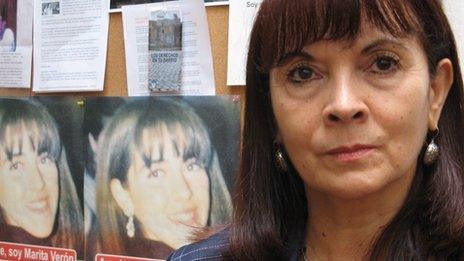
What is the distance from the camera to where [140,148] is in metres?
0.99

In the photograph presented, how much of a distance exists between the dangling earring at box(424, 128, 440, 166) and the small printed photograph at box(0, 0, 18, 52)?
0.81 metres

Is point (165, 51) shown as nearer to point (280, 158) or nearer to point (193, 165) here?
point (193, 165)

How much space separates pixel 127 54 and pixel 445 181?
57 centimetres

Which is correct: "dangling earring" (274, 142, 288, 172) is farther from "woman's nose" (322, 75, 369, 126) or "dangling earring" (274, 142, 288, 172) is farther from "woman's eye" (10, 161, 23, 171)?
"woman's eye" (10, 161, 23, 171)

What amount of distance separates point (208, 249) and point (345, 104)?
0.34 m

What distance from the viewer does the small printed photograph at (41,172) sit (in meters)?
1.05

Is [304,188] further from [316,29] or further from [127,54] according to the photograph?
[127,54]

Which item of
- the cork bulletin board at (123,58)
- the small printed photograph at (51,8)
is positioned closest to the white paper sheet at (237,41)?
the cork bulletin board at (123,58)

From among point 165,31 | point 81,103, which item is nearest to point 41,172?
point 81,103

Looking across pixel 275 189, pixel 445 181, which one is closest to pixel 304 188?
pixel 275 189

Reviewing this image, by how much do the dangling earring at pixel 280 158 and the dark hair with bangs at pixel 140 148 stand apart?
17 centimetres

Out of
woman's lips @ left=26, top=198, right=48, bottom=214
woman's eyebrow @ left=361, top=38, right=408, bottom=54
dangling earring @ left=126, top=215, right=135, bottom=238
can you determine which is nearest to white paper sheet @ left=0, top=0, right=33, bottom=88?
woman's lips @ left=26, top=198, right=48, bottom=214

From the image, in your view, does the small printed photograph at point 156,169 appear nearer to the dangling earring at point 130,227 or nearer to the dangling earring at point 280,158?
the dangling earring at point 130,227

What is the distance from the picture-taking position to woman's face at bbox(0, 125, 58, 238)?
107 centimetres
